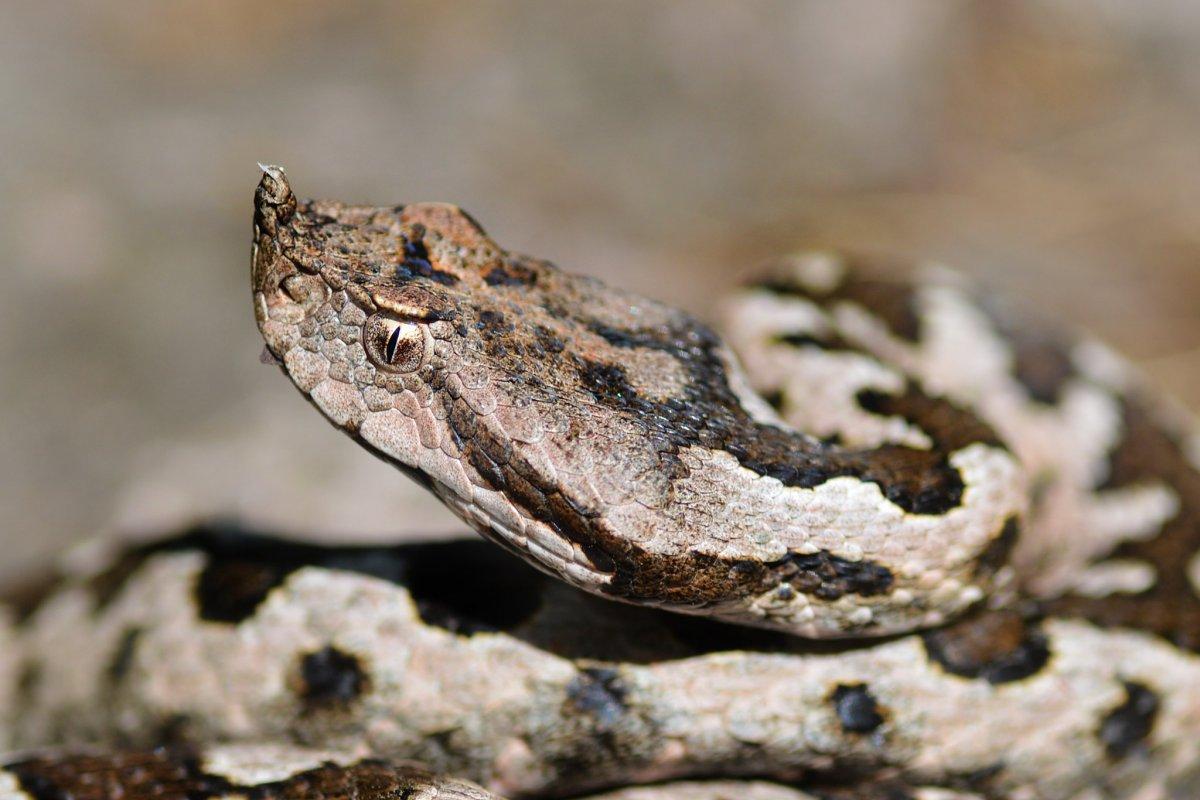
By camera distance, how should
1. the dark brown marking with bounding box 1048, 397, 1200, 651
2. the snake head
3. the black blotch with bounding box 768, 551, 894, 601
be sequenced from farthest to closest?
the dark brown marking with bounding box 1048, 397, 1200, 651 → the black blotch with bounding box 768, 551, 894, 601 → the snake head

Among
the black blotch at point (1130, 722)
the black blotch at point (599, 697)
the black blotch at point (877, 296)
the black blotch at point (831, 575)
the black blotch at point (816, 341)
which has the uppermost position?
the black blotch at point (877, 296)

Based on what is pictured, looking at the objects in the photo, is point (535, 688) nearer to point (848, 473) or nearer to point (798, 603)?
point (798, 603)

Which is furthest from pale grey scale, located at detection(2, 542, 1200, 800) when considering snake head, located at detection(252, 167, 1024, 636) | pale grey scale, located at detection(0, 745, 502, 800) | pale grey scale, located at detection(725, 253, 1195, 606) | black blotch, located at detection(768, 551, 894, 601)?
pale grey scale, located at detection(725, 253, 1195, 606)

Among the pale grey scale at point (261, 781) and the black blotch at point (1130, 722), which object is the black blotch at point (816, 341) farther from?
the pale grey scale at point (261, 781)

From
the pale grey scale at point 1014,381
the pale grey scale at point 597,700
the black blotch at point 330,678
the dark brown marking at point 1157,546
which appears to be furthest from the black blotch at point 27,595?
the dark brown marking at point 1157,546

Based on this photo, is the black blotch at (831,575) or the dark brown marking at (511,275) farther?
the dark brown marking at (511,275)

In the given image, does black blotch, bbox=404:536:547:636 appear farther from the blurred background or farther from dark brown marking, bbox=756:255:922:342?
dark brown marking, bbox=756:255:922:342

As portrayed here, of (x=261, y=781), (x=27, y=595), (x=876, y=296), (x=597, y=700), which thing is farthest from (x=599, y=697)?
(x=27, y=595)
